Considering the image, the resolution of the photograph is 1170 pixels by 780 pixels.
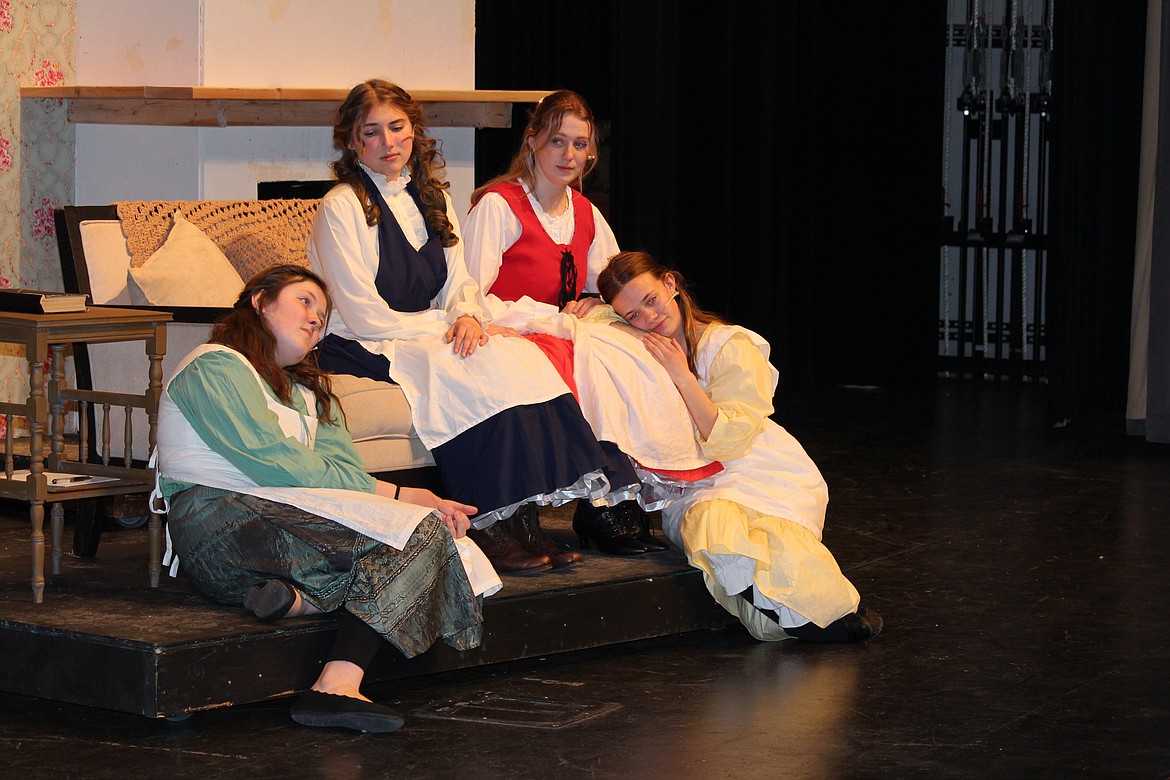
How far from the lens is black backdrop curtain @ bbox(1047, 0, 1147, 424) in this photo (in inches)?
269

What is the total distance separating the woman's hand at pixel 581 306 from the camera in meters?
3.95

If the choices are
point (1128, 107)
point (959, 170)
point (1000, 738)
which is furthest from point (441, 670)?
point (959, 170)

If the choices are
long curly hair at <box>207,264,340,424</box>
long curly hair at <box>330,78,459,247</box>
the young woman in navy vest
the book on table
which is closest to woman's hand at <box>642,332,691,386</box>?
the young woman in navy vest

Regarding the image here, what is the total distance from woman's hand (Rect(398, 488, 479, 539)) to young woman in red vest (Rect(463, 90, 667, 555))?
80 centimetres

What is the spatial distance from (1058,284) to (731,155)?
1.91 metres

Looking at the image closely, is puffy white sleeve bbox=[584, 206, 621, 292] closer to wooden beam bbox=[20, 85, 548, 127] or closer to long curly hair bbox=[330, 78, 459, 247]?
long curly hair bbox=[330, 78, 459, 247]

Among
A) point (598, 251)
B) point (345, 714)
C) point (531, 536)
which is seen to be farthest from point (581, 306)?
point (345, 714)

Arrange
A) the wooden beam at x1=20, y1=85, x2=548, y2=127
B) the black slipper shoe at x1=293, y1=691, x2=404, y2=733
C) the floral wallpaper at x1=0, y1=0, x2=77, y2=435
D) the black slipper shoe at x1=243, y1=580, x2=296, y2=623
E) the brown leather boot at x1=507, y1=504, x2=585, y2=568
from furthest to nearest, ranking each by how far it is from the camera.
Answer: the floral wallpaper at x1=0, y1=0, x2=77, y2=435 < the wooden beam at x1=20, y1=85, x2=548, y2=127 < the brown leather boot at x1=507, y1=504, x2=585, y2=568 < the black slipper shoe at x1=243, y1=580, x2=296, y2=623 < the black slipper shoe at x1=293, y1=691, x2=404, y2=733

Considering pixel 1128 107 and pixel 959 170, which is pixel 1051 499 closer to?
pixel 1128 107

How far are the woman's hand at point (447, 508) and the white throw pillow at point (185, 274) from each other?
1.34 meters

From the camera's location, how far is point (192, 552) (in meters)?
3.08

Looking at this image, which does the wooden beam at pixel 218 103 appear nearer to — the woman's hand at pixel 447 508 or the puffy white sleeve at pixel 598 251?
the puffy white sleeve at pixel 598 251

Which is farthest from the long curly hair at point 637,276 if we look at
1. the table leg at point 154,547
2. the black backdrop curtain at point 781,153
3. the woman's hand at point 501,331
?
the black backdrop curtain at point 781,153

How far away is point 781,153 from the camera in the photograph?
26.7ft
